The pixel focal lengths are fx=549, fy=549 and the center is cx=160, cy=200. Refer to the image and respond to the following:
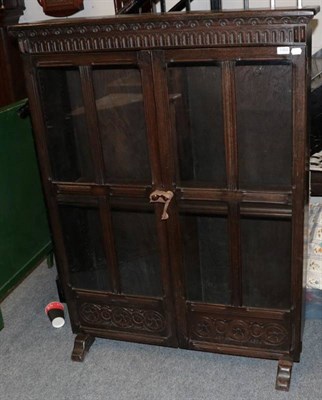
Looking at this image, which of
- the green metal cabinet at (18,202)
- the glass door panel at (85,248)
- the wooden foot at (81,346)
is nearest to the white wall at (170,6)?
the green metal cabinet at (18,202)

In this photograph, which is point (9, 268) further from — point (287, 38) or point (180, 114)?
point (287, 38)

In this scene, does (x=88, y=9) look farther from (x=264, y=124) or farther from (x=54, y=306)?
(x=54, y=306)

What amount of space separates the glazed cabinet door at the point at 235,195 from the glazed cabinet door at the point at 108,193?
0.08 meters

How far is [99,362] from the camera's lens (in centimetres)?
212

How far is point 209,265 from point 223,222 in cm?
18

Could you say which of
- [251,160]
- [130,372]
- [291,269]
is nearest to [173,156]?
[251,160]

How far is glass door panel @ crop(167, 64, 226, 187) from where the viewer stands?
1.70 metres

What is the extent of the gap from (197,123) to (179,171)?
0.54 feet

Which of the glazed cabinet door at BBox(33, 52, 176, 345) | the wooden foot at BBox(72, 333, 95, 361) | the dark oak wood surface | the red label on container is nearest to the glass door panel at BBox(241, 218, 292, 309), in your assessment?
the glazed cabinet door at BBox(33, 52, 176, 345)

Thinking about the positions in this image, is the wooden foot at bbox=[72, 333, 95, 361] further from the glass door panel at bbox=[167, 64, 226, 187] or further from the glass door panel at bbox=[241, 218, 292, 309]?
the glass door panel at bbox=[167, 64, 226, 187]

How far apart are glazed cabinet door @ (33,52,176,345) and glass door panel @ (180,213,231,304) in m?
0.08

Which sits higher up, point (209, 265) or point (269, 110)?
point (269, 110)

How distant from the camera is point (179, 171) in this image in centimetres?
179

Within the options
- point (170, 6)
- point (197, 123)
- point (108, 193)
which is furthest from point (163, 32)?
point (170, 6)
